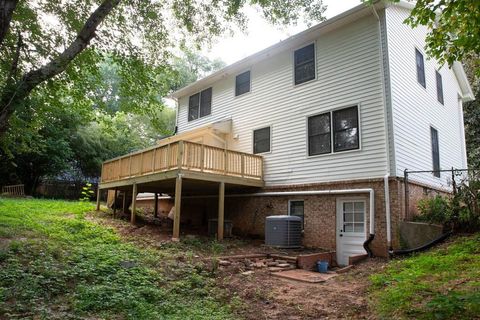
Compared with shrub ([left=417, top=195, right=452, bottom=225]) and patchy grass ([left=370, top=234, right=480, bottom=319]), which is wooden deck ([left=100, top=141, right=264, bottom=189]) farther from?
patchy grass ([left=370, top=234, right=480, bottom=319])

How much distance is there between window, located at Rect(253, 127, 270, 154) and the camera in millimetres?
13328

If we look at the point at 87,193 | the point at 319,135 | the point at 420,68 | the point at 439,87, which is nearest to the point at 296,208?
the point at 319,135

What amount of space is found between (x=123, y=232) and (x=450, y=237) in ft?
31.4

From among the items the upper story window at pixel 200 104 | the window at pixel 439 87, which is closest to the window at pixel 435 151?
the window at pixel 439 87

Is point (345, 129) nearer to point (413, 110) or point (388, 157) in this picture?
point (388, 157)

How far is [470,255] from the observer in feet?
23.7

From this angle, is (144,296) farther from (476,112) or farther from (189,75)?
(189,75)

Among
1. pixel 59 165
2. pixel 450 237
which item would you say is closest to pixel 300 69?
pixel 450 237

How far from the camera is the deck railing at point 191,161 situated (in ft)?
36.2

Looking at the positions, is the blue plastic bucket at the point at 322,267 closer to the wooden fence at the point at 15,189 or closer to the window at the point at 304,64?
the window at the point at 304,64

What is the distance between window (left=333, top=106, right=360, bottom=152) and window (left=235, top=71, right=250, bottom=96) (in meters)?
4.55

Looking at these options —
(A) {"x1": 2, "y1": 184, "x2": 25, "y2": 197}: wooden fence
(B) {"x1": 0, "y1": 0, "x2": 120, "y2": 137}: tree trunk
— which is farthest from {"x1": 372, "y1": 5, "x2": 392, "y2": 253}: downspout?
(A) {"x1": 2, "y1": 184, "x2": 25, "y2": 197}: wooden fence

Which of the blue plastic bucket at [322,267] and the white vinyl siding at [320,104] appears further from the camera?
the white vinyl siding at [320,104]

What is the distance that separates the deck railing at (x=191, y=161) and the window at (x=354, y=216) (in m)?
3.58
